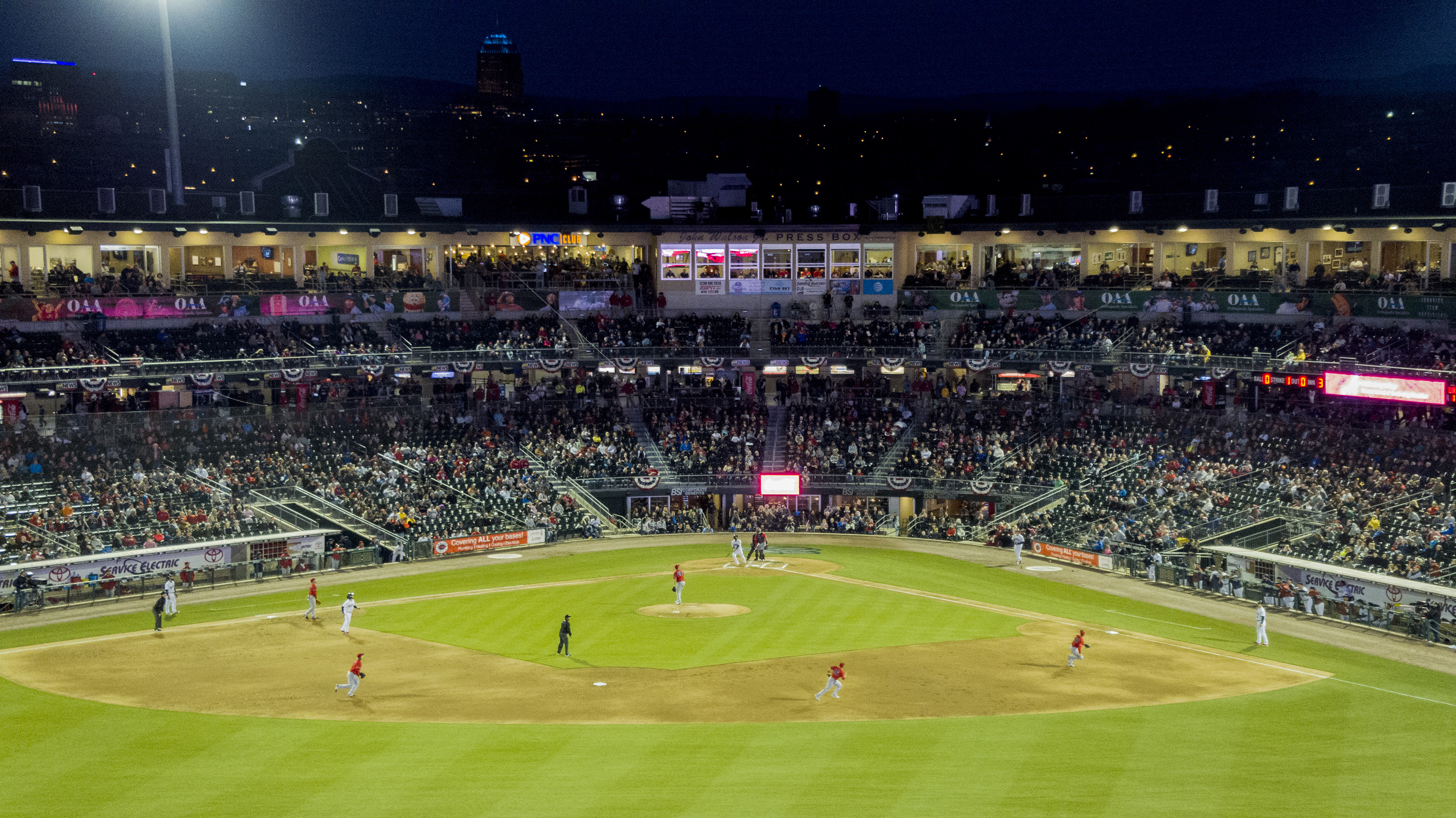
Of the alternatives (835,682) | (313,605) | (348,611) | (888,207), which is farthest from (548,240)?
(835,682)

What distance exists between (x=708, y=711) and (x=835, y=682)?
323 cm

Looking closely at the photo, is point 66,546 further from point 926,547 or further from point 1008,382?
point 1008,382

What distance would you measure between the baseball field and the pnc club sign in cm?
3035

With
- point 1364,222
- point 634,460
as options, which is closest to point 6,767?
point 634,460

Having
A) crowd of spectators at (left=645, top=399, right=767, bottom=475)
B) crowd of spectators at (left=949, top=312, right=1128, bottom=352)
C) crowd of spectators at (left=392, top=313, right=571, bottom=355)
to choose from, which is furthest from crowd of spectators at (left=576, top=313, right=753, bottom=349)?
crowd of spectators at (left=949, top=312, right=1128, bottom=352)

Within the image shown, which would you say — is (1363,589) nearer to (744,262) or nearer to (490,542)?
(490,542)

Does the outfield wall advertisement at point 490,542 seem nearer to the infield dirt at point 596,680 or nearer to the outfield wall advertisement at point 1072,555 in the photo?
the infield dirt at point 596,680

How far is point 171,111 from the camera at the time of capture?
58406 millimetres

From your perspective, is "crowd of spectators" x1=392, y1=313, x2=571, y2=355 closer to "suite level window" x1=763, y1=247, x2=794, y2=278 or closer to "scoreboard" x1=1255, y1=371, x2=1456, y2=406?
"suite level window" x1=763, y1=247, x2=794, y2=278

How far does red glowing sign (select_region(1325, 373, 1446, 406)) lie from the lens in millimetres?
45125

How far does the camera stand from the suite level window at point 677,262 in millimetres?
65875

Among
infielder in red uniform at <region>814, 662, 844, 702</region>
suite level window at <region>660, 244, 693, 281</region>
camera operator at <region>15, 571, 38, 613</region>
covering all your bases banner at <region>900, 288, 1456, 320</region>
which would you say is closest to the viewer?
infielder in red uniform at <region>814, 662, 844, 702</region>

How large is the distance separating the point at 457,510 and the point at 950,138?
75.7 m

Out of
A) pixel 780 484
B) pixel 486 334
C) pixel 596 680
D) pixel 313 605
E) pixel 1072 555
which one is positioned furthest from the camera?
pixel 486 334
